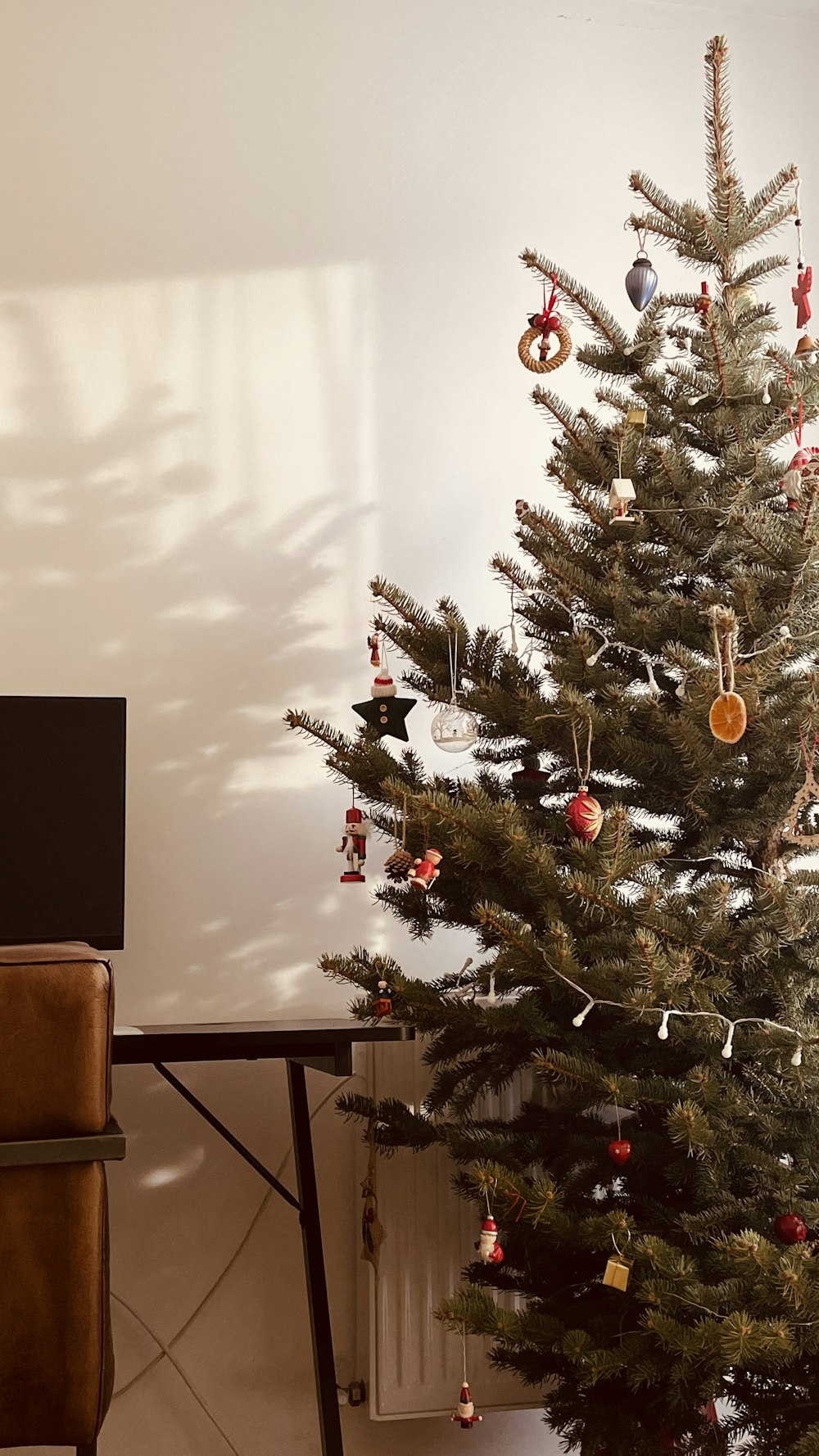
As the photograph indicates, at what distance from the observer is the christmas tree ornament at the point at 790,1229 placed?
1.29 m

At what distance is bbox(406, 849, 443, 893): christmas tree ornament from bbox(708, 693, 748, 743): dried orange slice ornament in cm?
36

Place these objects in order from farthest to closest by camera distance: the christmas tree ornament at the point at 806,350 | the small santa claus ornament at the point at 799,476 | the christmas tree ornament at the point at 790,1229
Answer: the christmas tree ornament at the point at 806,350
the small santa claus ornament at the point at 799,476
the christmas tree ornament at the point at 790,1229

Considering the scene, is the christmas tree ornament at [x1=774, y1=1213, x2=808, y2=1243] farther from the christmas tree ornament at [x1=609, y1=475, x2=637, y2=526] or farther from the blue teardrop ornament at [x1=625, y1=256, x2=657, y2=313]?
the blue teardrop ornament at [x1=625, y1=256, x2=657, y2=313]

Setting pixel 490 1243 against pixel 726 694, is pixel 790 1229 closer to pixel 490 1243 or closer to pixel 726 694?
pixel 490 1243

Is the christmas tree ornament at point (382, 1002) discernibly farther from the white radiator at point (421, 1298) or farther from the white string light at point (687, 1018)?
the white radiator at point (421, 1298)

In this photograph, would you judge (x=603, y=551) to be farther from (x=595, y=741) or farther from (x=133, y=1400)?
(x=133, y=1400)

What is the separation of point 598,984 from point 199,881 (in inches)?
35.9

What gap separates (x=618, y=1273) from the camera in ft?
4.29

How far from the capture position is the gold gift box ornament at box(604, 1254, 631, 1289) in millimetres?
1305

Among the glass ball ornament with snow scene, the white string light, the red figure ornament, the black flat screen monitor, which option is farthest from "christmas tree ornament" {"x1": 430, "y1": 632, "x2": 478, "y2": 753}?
the red figure ornament

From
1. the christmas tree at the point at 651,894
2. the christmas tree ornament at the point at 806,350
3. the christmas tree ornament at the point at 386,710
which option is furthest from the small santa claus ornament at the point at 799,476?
the christmas tree ornament at the point at 386,710

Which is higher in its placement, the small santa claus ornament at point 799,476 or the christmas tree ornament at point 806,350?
the christmas tree ornament at point 806,350

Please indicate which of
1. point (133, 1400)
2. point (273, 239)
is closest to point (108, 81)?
point (273, 239)

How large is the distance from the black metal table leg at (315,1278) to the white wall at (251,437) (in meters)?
0.29
